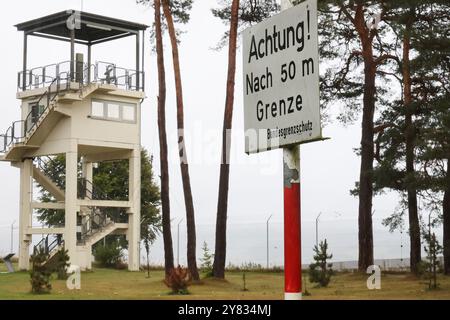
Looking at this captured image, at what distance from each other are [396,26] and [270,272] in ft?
50.9

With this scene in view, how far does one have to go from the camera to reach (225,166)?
1350 inches

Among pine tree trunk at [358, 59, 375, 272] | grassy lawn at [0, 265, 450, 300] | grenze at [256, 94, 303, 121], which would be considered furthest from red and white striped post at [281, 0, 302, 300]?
pine tree trunk at [358, 59, 375, 272]

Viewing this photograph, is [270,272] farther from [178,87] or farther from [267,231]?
[178,87]

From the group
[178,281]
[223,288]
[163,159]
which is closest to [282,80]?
[178,281]

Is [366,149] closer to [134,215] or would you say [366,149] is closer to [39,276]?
[134,215]

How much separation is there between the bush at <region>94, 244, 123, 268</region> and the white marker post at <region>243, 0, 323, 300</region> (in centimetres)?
4348

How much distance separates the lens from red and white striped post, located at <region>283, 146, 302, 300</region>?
Result: 5254mm

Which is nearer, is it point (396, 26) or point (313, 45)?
point (313, 45)

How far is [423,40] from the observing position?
90.3 ft

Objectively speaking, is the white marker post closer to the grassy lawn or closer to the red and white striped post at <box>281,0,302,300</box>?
the red and white striped post at <box>281,0,302,300</box>

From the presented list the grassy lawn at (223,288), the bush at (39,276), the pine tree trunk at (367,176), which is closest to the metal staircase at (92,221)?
the grassy lawn at (223,288)

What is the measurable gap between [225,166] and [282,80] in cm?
2890

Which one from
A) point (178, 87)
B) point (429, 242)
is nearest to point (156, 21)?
point (178, 87)

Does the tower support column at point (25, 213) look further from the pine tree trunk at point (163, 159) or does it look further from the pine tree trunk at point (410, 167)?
the pine tree trunk at point (410, 167)
